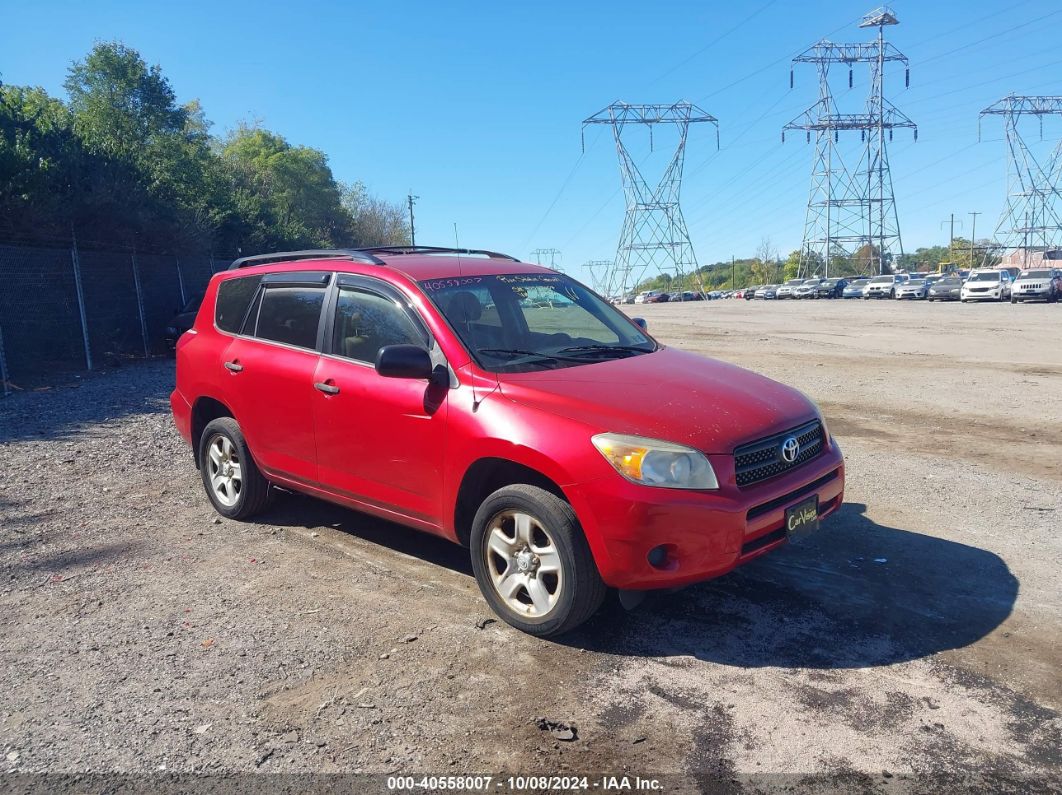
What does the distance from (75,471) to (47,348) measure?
10111 millimetres

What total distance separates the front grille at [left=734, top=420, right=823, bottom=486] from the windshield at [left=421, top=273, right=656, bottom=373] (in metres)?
1.14

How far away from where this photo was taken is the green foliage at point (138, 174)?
16.5 meters

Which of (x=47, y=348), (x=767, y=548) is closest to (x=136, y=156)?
(x=47, y=348)

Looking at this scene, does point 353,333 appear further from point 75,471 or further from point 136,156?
point 136,156

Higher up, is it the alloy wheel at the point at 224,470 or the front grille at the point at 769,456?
the front grille at the point at 769,456

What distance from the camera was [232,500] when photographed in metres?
5.89

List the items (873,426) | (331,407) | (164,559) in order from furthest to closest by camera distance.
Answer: (873,426) < (164,559) < (331,407)

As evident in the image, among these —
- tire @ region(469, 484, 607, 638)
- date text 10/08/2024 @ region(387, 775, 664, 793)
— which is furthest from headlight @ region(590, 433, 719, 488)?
date text 10/08/2024 @ region(387, 775, 664, 793)

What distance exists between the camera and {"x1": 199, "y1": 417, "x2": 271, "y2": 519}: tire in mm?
5656

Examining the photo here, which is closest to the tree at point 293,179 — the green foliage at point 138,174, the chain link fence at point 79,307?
the green foliage at point 138,174

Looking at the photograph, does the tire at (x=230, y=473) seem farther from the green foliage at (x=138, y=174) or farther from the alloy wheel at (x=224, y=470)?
the green foliage at (x=138, y=174)

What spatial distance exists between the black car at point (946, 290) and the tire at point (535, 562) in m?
48.6

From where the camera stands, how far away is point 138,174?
66.1 ft

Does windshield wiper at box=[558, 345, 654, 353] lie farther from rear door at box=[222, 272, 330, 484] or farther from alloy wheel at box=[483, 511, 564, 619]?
rear door at box=[222, 272, 330, 484]
